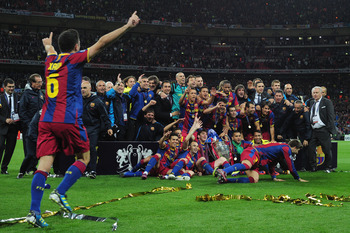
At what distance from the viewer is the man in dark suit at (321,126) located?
10.6m

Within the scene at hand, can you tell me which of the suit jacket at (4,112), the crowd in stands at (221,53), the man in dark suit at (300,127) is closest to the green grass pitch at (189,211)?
the suit jacket at (4,112)

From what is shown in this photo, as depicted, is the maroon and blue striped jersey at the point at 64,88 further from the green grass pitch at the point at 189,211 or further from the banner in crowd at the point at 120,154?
the banner in crowd at the point at 120,154

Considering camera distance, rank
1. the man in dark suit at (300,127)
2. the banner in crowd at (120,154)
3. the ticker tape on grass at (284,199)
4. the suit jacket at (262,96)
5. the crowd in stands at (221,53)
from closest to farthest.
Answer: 1. the ticker tape on grass at (284,199)
2. the banner in crowd at (120,154)
3. the man in dark suit at (300,127)
4. the suit jacket at (262,96)
5. the crowd in stands at (221,53)

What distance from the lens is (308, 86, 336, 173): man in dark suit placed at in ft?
34.7

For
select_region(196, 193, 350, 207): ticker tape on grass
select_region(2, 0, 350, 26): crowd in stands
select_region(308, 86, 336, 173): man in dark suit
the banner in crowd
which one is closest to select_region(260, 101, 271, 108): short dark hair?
select_region(308, 86, 336, 173): man in dark suit

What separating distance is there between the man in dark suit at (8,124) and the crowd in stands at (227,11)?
34617 mm

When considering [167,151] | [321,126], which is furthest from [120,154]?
[321,126]

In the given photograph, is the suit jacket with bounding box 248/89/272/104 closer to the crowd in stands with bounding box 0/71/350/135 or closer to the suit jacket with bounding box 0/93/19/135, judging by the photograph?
the suit jacket with bounding box 0/93/19/135

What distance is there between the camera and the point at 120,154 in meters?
9.73

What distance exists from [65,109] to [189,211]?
192cm

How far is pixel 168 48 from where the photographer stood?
46781 mm

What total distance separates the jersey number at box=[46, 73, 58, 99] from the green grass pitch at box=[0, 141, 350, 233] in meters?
1.40

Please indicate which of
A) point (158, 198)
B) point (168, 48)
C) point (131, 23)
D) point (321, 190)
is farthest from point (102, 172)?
point (168, 48)

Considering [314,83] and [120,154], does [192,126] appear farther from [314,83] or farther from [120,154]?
[314,83]
